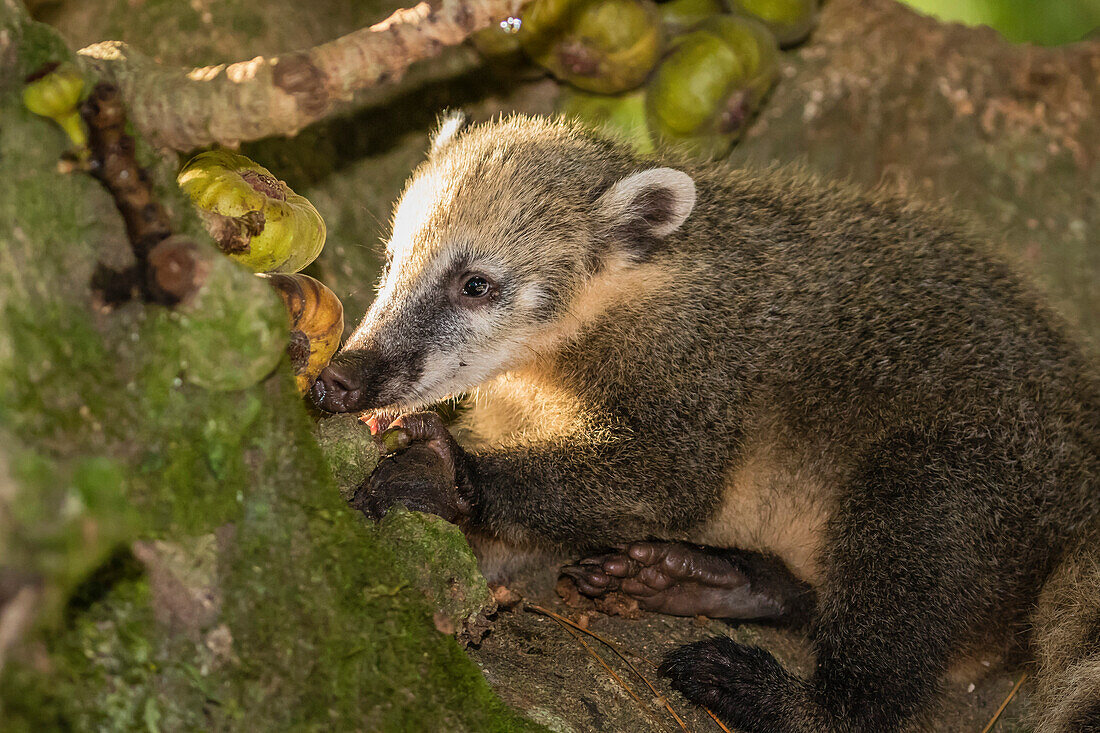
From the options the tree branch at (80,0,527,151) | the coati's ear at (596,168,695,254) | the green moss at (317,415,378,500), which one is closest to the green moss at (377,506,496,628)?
the green moss at (317,415,378,500)

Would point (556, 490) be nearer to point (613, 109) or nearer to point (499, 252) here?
point (499, 252)

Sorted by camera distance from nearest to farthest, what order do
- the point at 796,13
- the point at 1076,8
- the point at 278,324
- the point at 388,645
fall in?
the point at 278,324 < the point at 388,645 < the point at 796,13 < the point at 1076,8

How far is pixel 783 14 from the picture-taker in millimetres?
5680

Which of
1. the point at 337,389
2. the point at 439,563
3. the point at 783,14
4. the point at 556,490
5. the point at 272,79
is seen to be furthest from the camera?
the point at 783,14

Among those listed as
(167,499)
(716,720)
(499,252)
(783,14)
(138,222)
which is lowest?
(716,720)

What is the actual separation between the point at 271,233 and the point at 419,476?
1020 millimetres

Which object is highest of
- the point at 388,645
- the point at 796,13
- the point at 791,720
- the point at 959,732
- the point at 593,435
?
the point at 796,13

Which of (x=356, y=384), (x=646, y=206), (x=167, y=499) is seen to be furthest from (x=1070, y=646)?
(x=167, y=499)

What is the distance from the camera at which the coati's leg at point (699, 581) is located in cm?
383

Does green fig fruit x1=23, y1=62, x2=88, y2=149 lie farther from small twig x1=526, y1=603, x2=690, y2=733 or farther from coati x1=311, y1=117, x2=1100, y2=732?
small twig x1=526, y1=603, x2=690, y2=733

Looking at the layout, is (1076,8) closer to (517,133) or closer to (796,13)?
(796,13)

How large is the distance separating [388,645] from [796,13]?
4.95 m

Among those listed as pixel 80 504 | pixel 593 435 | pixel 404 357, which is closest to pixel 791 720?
pixel 593 435

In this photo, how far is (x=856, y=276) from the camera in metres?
4.14
